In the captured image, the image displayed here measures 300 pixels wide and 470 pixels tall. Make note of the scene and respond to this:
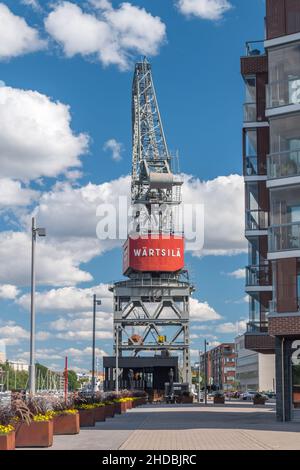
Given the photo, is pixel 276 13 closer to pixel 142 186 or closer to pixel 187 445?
pixel 187 445

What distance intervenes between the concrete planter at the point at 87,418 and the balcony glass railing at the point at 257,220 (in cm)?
1691

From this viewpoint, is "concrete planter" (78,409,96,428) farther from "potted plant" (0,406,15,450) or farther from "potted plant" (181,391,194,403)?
"potted plant" (181,391,194,403)

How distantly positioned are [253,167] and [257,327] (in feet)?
27.8

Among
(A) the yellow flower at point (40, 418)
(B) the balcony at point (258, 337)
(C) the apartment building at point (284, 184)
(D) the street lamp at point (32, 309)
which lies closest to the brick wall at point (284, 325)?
(C) the apartment building at point (284, 184)

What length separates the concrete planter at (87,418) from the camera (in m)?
30.6

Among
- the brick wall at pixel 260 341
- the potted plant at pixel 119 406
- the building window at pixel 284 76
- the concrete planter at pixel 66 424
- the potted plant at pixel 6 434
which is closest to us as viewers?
the potted plant at pixel 6 434

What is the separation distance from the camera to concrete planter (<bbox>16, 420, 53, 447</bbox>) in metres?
21.6

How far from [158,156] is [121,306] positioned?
23.4m

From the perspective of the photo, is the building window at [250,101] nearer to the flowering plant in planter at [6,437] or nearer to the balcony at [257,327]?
the balcony at [257,327]

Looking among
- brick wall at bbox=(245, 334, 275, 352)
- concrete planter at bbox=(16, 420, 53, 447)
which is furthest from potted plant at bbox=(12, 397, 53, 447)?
brick wall at bbox=(245, 334, 275, 352)

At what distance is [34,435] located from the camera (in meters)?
21.6

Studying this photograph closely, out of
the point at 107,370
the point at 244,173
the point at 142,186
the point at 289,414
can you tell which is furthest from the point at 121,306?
the point at 289,414

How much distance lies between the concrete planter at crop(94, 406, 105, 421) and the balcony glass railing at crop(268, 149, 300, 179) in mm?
11692

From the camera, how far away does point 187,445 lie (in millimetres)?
22484
